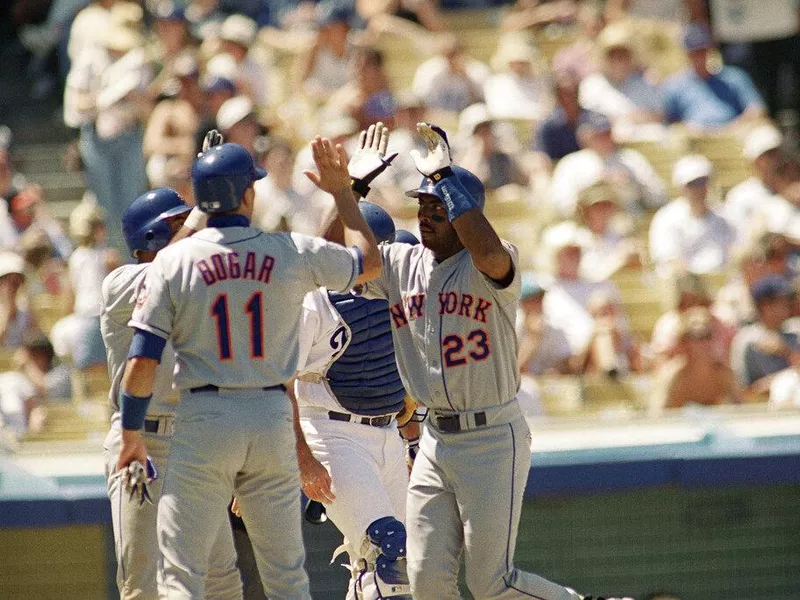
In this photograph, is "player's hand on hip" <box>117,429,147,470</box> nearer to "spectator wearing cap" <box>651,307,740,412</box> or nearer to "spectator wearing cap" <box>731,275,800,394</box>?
"spectator wearing cap" <box>651,307,740,412</box>

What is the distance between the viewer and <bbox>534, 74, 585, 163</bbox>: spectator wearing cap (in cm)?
1216

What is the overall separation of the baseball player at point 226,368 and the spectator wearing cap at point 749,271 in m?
5.20

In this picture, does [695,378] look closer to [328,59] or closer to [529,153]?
[529,153]

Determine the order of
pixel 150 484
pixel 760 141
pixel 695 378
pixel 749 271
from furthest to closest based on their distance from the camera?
pixel 760 141 < pixel 749 271 < pixel 695 378 < pixel 150 484

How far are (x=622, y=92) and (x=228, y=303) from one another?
800cm

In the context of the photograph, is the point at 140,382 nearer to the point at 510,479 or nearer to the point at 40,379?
the point at 510,479

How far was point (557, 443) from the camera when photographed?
318 inches

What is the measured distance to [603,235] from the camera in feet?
36.5

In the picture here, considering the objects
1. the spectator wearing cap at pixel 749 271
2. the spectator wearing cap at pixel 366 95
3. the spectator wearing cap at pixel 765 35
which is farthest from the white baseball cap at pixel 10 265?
the spectator wearing cap at pixel 765 35

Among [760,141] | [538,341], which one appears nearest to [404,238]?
[538,341]

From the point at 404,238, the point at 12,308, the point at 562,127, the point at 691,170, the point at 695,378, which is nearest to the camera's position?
the point at 404,238

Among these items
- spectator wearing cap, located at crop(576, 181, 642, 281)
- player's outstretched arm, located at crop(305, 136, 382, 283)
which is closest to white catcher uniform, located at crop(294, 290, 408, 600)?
player's outstretched arm, located at crop(305, 136, 382, 283)

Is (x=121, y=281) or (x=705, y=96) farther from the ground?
(x=705, y=96)

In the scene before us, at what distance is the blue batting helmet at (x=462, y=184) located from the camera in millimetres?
5789
